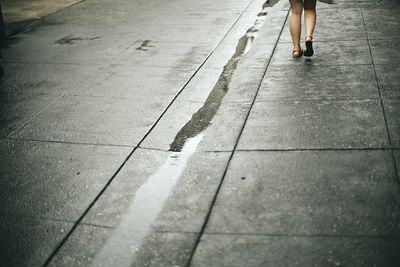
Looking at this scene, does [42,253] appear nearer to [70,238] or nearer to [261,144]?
[70,238]

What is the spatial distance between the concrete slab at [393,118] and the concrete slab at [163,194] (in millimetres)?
1420

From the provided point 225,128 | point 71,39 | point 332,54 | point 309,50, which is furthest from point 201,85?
point 71,39

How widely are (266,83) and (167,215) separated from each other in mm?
2638

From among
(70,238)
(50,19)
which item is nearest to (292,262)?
(70,238)

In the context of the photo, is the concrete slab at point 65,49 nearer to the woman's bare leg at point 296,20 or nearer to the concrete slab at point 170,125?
the concrete slab at point 170,125

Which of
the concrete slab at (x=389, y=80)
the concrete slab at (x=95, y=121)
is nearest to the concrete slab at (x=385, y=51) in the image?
the concrete slab at (x=389, y=80)

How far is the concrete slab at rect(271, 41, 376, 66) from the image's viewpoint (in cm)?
569

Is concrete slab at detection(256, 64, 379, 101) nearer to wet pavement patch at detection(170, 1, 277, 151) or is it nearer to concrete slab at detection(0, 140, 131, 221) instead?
wet pavement patch at detection(170, 1, 277, 151)

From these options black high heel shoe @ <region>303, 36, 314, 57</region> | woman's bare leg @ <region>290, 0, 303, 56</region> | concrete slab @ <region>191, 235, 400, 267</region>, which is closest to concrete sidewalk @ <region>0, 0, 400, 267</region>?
concrete slab @ <region>191, 235, 400, 267</region>

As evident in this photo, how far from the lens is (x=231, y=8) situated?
948 centimetres

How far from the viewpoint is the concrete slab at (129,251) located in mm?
2719

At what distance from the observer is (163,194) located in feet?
11.0

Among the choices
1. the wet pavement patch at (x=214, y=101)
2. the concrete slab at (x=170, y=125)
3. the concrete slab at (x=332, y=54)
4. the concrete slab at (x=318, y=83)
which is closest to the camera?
the concrete slab at (x=170, y=125)

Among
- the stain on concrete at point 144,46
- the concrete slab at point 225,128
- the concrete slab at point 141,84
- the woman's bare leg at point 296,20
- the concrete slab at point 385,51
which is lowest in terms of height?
the concrete slab at point 225,128
